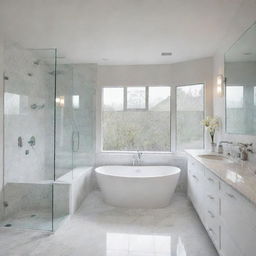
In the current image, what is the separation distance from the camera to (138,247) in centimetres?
235

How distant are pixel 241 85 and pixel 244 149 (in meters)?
0.78

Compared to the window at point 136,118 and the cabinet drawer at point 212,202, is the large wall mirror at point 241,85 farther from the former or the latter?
the window at point 136,118

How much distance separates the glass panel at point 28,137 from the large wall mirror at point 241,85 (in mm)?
2734

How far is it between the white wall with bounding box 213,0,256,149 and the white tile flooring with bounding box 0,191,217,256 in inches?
50.9

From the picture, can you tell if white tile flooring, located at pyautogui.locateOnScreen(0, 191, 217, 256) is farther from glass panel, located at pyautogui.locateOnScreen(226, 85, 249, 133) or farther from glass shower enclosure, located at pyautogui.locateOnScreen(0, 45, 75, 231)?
glass panel, located at pyautogui.locateOnScreen(226, 85, 249, 133)

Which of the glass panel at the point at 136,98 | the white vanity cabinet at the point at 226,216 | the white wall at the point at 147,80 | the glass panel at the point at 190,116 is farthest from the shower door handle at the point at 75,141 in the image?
the white vanity cabinet at the point at 226,216

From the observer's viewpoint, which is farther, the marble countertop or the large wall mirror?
the large wall mirror

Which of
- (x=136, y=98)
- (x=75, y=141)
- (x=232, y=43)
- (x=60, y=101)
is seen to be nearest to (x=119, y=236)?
(x=75, y=141)

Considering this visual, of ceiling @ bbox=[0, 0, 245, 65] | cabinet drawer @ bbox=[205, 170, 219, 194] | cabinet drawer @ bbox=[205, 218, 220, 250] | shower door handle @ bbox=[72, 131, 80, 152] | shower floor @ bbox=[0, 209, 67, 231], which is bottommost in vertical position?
shower floor @ bbox=[0, 209, 67, 231]

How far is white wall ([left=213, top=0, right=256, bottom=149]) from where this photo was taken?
2223 millimetres

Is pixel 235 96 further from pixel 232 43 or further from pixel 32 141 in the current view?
pixel 32 141

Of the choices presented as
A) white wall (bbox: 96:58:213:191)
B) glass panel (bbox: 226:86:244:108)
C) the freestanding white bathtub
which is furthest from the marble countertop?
white wall (bbox: 96:58:213:191)

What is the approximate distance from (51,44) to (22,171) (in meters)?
2.10

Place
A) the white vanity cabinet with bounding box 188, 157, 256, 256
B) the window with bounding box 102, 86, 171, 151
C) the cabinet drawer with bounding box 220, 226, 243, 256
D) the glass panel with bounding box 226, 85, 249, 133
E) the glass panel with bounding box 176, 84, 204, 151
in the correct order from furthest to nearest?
the window with bounding box 102, 86, 171, 151 → the glass panel with bounding box 176, 84, 204, 151 → the glass panel with bounding box 226, 85, 249, 133 → the cabinet drawer with bounding box 220, 226, 243, 256 → the white vanity cabinet with bounding box 188, 157, 256, 256
